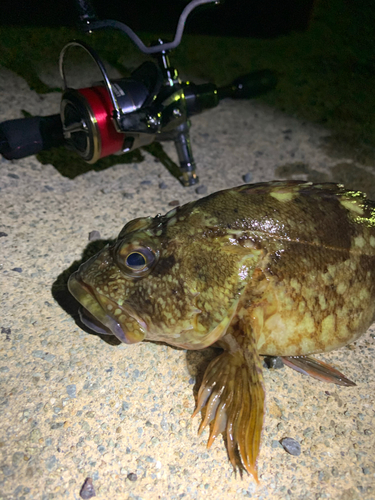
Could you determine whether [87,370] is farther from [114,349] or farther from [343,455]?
[343,455]

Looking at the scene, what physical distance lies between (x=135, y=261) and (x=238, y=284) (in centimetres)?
48

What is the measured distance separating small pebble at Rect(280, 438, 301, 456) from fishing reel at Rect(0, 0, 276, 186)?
1987mm

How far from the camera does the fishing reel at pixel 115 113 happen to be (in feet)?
8.11

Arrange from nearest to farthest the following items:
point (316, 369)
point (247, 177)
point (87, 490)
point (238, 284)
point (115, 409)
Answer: point (87, 490) → point (238, 284) → point (115, 409) → point (316, 369) → point (247, 177)

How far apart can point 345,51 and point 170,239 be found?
4.33 m

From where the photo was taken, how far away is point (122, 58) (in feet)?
13.3

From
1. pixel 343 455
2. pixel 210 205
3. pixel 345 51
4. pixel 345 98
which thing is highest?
pixel 210 205

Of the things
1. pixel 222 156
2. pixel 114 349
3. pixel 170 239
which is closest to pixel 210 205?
pixel 170 239

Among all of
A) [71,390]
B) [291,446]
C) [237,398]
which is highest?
[71,390]

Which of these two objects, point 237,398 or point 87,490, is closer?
point 87,490

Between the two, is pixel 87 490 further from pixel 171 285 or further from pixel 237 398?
pixel 171 285

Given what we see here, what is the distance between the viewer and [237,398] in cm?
181

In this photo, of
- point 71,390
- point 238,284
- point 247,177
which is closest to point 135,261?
point 238,284

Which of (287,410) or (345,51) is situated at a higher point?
→ (345,51)
